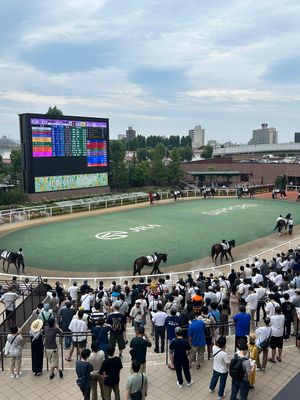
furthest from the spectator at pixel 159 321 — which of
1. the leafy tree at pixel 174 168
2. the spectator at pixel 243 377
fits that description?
the leafy tree at pixel 174 168

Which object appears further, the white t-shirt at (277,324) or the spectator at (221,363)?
the white t-shirt at (277,324)

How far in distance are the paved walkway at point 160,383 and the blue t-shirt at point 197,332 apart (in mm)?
596

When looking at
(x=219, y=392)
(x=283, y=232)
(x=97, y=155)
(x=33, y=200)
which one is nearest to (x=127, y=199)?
(x=97, y=155)

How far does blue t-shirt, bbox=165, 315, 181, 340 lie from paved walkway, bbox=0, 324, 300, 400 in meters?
0.60

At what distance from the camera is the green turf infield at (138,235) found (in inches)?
679

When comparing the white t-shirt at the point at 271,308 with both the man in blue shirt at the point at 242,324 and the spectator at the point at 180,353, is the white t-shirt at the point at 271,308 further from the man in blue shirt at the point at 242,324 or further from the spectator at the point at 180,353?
the spectator at the point at 180,353

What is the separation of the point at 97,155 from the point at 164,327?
29.8m

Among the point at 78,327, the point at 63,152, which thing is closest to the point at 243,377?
the point at 78,327

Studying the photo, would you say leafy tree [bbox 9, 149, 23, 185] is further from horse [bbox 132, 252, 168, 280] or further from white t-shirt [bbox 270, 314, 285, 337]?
white t-shirt [bbox 270, 314, 285, 337]

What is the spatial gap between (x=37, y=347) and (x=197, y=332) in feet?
9.94

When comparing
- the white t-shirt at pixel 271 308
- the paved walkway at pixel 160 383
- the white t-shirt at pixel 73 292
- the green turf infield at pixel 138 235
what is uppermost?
the white t-shirt at pixel 271 308

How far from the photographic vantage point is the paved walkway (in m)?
6.38

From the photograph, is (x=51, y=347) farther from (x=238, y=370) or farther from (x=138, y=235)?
(x=138, y=235)

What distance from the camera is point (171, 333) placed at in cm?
758
